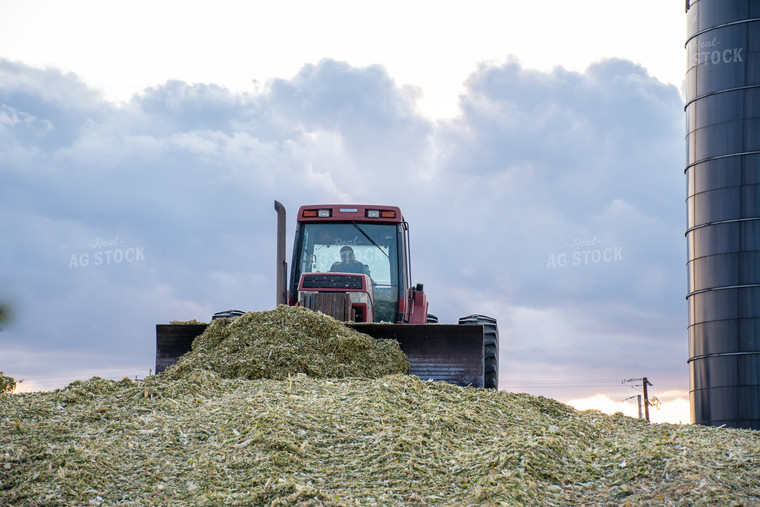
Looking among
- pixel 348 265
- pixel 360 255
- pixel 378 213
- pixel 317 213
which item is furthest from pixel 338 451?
pixel 317 213

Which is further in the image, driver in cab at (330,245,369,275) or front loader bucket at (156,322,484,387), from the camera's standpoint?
driver in cab at (330,245,369,275)

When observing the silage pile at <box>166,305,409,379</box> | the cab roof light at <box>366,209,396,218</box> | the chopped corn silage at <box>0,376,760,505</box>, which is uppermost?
the cab roof light at <box>366,209,396,218</box>

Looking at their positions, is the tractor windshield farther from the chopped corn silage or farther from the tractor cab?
the chopped corn silage

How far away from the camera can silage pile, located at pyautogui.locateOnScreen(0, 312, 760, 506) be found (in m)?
6.50

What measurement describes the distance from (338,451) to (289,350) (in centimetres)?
303

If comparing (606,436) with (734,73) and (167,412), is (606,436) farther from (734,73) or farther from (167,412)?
(734,73)

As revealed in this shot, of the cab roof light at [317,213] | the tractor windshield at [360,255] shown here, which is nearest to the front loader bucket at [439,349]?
the tractor windshield at [360,255]

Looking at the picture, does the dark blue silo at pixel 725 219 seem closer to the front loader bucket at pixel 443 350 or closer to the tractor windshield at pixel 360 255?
the tractor windshield at pixel 360 255

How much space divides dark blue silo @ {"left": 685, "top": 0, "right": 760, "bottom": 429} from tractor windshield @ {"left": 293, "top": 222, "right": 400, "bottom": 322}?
8.64 m

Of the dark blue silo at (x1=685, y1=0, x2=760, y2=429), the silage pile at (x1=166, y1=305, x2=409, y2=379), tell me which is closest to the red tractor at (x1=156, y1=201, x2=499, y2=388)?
the silage pile at (x1=166, y1=305, x2=409, y2=379)

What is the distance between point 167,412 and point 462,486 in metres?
3.41

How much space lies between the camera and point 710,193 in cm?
1753

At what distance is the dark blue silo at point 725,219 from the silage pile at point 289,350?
9663 mm

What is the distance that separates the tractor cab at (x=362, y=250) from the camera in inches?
478
